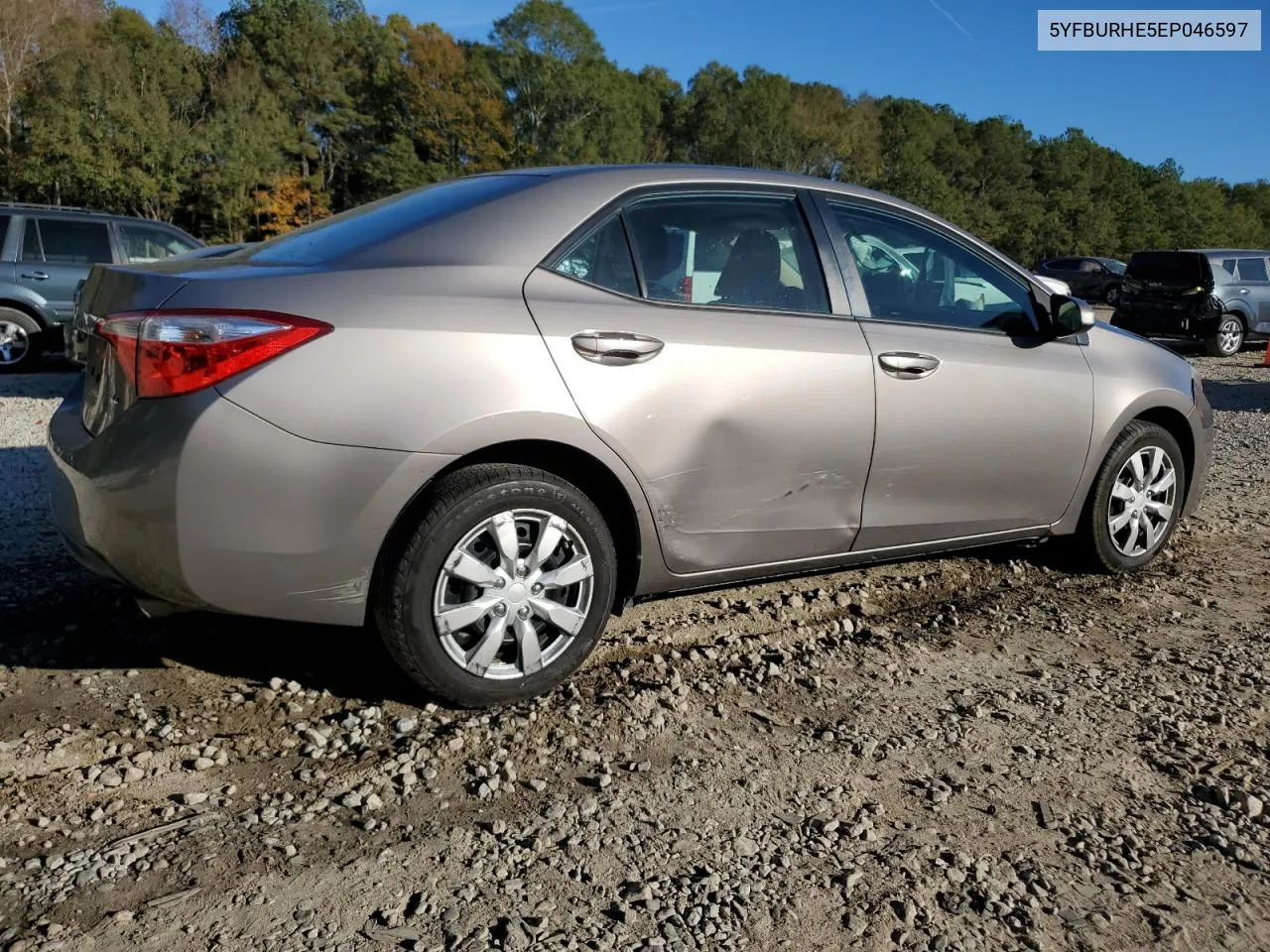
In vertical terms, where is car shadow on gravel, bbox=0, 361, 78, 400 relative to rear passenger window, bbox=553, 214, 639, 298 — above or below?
below

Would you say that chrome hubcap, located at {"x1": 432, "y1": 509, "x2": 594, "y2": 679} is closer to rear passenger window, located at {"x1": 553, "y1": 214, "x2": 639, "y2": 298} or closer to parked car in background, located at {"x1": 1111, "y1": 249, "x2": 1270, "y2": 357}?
rear passenger window, located at {"x1": 553, "y1": 214, "x2": 639, "y2": 298}

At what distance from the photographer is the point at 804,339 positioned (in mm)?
3549

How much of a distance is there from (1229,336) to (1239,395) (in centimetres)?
625

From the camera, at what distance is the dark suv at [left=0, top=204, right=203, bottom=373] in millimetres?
10789

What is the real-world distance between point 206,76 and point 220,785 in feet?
163

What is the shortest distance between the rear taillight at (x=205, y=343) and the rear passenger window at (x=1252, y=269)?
61.1 ft

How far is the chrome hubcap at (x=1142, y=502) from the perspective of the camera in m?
4.61

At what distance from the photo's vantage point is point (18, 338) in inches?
426

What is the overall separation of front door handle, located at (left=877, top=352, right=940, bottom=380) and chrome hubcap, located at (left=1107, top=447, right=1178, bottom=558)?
4.26 feet

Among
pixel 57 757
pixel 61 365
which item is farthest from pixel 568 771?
pixel 61 365

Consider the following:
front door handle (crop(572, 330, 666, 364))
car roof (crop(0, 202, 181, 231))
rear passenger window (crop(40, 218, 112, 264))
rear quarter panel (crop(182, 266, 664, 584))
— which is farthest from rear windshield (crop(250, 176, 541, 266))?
rear passenger window (crop(40, 218, 112, 264))

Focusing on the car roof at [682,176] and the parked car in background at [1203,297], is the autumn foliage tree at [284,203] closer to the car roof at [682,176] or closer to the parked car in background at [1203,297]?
the parked car in background at [1203,297]

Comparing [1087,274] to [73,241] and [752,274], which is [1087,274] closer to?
[73,241]

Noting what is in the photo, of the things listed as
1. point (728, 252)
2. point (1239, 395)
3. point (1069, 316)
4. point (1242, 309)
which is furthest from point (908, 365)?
point (1242, 309)
